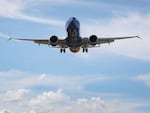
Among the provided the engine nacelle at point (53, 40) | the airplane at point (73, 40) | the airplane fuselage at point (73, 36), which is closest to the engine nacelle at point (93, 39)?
the airplane at point (73, 40)

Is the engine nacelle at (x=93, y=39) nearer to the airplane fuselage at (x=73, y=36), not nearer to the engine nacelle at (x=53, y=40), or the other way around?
the airplane fuselage at (x=73, y=36)

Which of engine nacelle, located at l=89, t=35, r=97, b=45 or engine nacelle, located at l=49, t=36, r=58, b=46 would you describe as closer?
engine nacelle, located at l=49, t=36, r=58, b=46

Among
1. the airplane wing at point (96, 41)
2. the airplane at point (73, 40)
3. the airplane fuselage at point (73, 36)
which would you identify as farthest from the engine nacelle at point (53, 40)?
the airplane wing at point (96, 41)

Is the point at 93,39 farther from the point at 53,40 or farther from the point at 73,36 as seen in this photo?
the point at 53,40

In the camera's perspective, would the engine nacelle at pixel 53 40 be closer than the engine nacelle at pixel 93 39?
Yes

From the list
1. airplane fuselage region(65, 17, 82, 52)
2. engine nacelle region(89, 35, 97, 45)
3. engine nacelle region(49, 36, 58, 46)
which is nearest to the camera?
airplane fuselage region(65, 17, 82, 52)

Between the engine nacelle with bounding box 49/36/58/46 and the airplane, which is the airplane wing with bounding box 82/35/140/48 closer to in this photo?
the airplane

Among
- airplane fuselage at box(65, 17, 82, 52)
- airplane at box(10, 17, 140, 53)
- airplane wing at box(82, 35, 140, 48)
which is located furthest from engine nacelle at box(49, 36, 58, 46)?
airplane wing at box(82, 35, 140, 48)

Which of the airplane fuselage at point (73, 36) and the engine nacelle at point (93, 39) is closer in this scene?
the airplane fuselage at point (73, 36)

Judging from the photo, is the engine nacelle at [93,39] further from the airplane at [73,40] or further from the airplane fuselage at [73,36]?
the airplane fuselage at [73,36]

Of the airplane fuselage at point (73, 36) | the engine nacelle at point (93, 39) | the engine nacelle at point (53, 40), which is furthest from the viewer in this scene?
the engine nacelle at point (93, 39)

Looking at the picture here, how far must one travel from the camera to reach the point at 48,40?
3292 inches

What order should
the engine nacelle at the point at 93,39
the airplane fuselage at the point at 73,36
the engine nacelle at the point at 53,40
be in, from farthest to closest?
the engine nacelle at the point at 93,39 < the engine nacelle at the point at 53,40 < the airplane fuselage at the point at 73,36

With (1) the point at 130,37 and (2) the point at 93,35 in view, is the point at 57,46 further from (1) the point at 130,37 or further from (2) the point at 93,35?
(1) the point at 130,37
